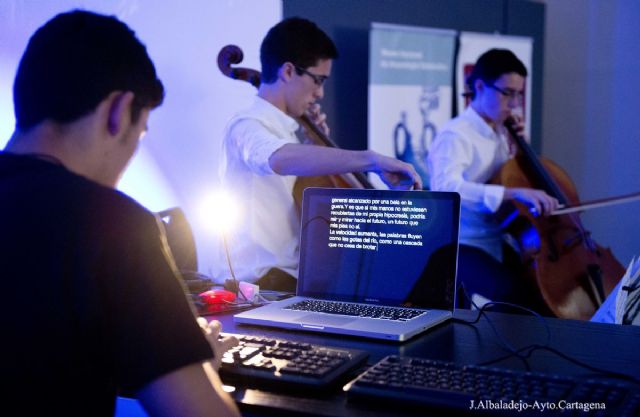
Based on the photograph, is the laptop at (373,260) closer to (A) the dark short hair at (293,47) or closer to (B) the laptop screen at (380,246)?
(B) the laptop screen at (380,246)

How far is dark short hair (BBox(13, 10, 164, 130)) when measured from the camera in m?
0.87

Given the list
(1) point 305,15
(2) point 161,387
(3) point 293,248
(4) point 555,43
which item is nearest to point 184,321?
(2) point 161,387

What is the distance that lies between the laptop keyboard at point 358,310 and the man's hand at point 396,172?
0.39 metres

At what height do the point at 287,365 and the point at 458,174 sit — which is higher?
the point at 458,174

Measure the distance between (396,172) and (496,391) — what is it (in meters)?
0.89

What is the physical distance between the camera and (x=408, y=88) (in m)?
3.83

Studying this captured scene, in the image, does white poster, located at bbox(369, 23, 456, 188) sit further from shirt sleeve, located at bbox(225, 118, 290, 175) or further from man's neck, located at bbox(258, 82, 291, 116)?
shirt sleeve, located at bbox(225, 118, 290, 175)

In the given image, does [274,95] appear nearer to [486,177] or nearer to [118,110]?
[486,177]

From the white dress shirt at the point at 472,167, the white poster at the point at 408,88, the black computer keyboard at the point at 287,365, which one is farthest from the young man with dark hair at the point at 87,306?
the white poster at the point at 408,88

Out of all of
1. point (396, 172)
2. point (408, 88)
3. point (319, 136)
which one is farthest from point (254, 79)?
point (408, 88)

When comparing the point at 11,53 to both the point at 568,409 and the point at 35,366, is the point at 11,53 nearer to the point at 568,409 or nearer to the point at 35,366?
the point at 35,366

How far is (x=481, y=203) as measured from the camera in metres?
2.82

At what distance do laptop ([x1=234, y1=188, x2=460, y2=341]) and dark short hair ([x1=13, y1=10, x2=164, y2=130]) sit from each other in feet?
2.34

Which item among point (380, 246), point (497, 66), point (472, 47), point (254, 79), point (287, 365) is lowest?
point (287, 365)
